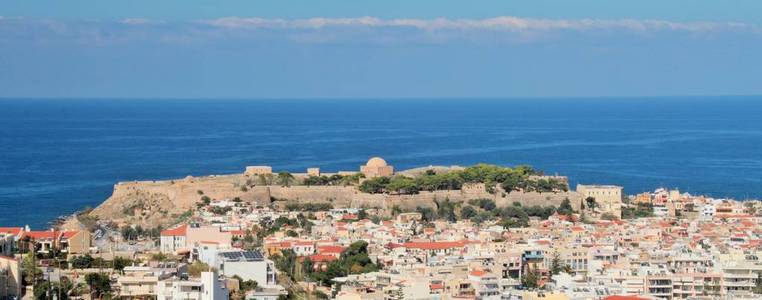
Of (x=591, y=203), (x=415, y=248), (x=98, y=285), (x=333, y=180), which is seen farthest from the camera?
(x=333, y=180)

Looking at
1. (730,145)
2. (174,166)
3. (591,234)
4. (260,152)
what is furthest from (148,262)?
(730,145)

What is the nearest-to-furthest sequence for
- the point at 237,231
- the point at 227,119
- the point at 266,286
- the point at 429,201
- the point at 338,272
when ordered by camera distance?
1. the point at 266,286
2. the point at 338,272
3. the point at 237,231
4. the point at 429,201
5. the point at 227,119

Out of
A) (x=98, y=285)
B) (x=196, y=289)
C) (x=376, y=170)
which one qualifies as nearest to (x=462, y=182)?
(x=376, y=170)

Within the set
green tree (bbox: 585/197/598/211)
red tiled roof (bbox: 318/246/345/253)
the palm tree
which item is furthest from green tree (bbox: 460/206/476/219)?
red tiled roof (bbox: 318/246/345/253)

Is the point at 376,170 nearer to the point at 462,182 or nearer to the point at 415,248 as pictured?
the point at 462,182

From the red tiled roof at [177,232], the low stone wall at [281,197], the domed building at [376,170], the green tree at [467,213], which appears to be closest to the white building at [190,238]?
the red tiled roof at [177,232]

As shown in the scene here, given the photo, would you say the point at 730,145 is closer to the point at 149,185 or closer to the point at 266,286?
the point at 149,185

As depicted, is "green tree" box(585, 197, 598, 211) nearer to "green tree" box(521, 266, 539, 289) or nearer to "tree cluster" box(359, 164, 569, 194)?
"tree cluster" box(359, 164, 569, 194)
